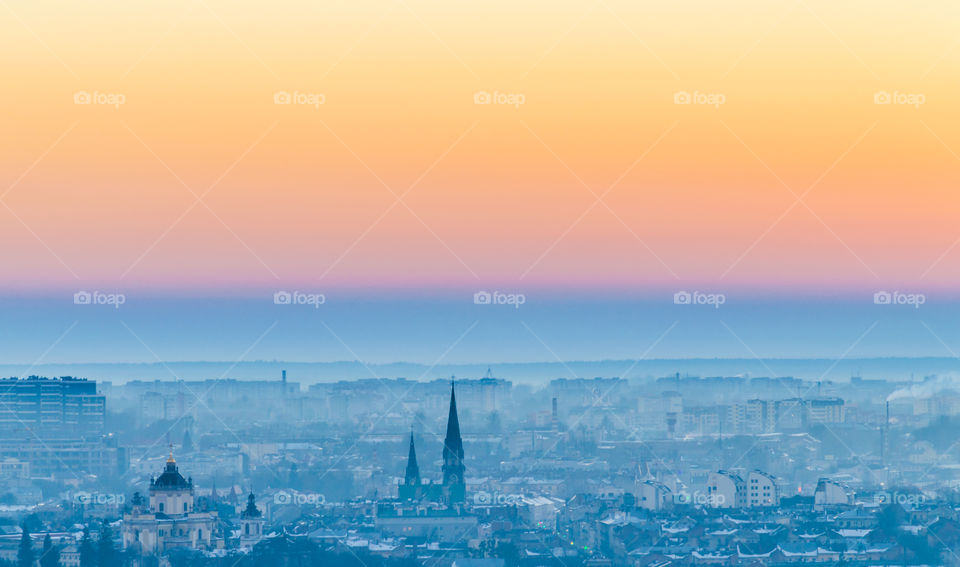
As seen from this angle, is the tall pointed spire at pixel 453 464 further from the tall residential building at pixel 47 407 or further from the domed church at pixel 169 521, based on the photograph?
the tall residential building at pixel 47 407

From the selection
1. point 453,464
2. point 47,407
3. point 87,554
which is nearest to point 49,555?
point 87,554

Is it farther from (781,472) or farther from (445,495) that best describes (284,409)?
(445,495)

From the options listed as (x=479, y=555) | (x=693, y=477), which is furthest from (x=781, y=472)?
(x=479, y=555)

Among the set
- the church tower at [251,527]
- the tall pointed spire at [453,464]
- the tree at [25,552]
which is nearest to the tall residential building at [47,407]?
the tall pointed spire at [453,464]

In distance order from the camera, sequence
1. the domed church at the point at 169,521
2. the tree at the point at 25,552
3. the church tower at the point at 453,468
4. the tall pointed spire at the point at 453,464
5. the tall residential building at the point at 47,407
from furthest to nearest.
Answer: the tall residential building at the point at 47,407, the tall pointed spire at the point at 453,464, the church tower at the point at 453,468, the domed church at the point at 169,521, the tree at the point at 25,552

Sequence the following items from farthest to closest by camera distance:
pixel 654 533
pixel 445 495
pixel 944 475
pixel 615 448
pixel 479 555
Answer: pixel 615 448
pixel 944 475
pixel 445 495
pixel 654 533
pixel 479 555

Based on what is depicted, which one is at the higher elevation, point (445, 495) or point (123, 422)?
point (123, 422)
